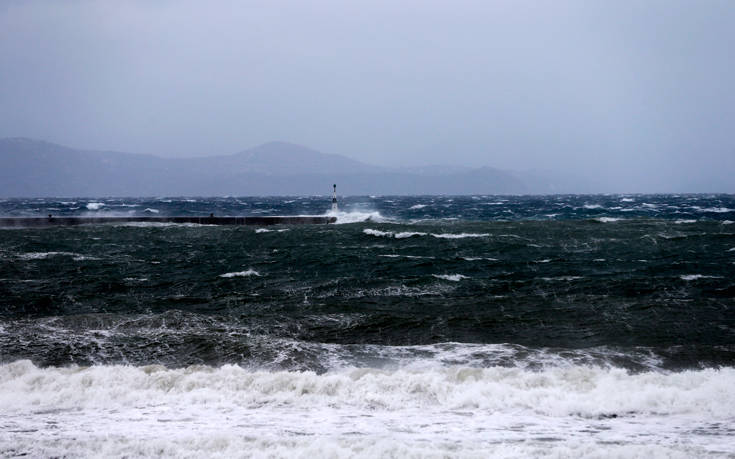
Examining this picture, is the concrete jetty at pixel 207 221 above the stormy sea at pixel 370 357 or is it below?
above

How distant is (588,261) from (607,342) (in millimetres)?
11561

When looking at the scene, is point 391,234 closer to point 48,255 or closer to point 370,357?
point 48,255

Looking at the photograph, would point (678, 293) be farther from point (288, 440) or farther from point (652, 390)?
point (288, 440)

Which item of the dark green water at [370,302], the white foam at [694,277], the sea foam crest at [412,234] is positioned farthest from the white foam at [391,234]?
the white foam at [694,277]

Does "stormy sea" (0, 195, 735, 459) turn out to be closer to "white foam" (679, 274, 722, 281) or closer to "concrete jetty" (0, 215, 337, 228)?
"white foam" (679, 274, 722, 281)

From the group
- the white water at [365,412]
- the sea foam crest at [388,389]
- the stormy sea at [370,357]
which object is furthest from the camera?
the sea foam crest at [388,389]

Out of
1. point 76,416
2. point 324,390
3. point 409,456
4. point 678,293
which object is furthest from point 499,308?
point 76,416

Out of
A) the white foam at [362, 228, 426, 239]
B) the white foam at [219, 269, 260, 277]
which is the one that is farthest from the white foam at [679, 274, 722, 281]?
the white foam at [362, 228, 426, 239]

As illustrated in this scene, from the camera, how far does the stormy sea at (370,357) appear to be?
24.5ft

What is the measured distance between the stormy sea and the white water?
0.11ft

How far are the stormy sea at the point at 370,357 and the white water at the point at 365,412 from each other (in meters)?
0.03

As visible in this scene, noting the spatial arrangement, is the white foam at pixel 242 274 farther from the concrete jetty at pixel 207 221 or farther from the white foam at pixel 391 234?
the concrete jetty at pixel 207 221

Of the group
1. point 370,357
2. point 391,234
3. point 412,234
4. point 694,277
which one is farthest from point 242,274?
point 694,277

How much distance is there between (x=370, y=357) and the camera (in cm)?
1126
